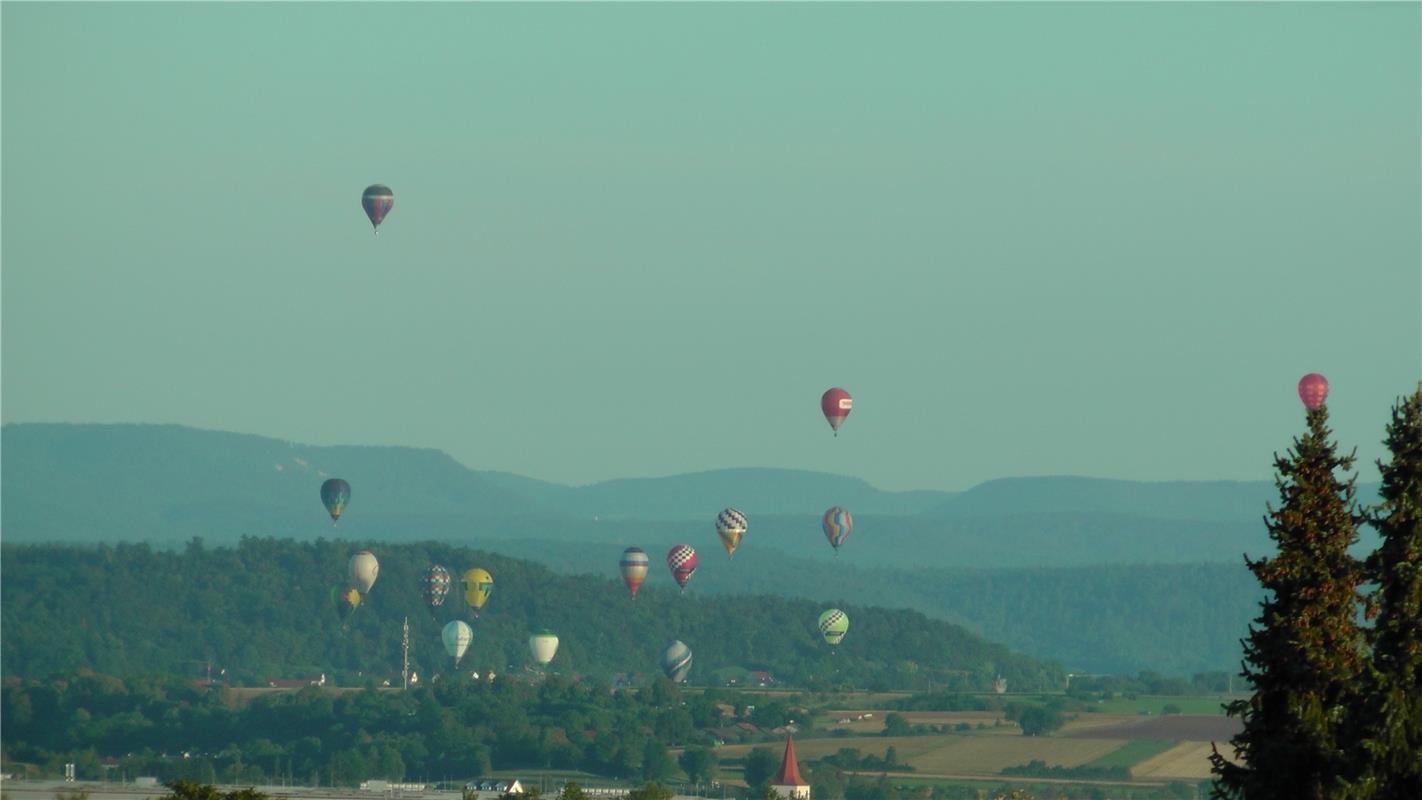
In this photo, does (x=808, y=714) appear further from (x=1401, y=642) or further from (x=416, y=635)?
(x=1401, y=642)

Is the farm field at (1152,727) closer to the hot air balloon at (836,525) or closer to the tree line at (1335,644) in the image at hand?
the hot air balloon at (836,525)

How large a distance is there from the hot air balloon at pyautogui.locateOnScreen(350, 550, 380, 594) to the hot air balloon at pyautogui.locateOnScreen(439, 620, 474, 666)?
915 cm

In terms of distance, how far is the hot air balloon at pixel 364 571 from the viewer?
172 meters

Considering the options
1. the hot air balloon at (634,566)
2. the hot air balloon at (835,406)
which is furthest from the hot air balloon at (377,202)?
the hot air balloon at (634,566)

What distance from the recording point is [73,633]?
167 m

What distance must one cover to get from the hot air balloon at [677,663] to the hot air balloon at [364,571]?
21.6 meters

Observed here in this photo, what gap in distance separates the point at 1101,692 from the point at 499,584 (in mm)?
52300

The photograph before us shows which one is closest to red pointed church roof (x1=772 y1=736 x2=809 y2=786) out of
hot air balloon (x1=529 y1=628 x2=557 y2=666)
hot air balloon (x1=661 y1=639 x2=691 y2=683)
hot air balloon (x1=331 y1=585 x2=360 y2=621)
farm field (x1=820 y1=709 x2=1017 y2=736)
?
farm field (x1=820 y1=709 x2=1017 y2=736)

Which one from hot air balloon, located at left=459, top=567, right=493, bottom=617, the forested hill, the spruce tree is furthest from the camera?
the forested hill

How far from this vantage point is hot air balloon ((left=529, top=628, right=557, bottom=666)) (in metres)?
169

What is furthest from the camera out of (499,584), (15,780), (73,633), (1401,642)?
(499,584)

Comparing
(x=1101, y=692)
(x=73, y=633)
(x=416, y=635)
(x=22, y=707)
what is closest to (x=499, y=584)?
(x=416, y=635)

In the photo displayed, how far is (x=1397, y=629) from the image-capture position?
19.8 metres

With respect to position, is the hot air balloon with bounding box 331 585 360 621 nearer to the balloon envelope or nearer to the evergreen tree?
the balloon envelope
